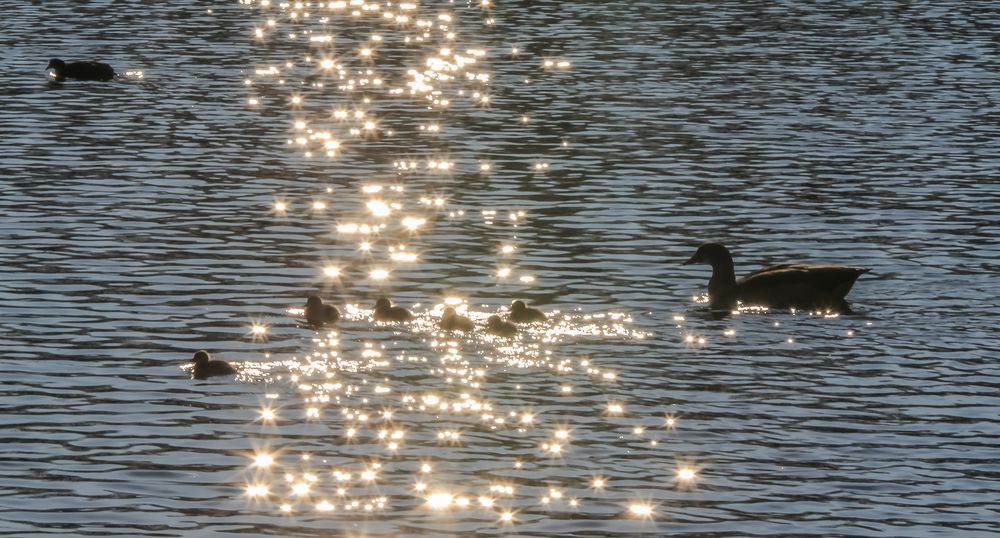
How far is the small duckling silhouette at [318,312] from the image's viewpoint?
2809 centimetres

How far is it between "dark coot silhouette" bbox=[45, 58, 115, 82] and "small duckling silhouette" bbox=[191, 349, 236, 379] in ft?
106

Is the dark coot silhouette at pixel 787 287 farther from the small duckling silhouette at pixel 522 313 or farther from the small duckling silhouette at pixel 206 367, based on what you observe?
the small duckling silhouette at pixel 206 367

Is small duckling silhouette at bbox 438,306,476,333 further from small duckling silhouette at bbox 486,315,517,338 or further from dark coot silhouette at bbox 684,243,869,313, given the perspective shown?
dark coot silhouette at bbox 684,243,869,313

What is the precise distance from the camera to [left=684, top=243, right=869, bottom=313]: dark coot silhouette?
2923cm

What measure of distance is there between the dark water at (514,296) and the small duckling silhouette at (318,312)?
259 mm

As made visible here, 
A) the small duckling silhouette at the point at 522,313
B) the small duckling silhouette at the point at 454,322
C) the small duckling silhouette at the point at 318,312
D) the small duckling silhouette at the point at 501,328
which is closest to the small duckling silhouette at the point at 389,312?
the small duckling silhouette at the point at 318,312

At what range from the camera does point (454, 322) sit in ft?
90.5

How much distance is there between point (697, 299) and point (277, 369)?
7.91 m

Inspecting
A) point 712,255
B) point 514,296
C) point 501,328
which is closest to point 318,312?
point 501,328

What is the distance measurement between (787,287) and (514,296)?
429 cm

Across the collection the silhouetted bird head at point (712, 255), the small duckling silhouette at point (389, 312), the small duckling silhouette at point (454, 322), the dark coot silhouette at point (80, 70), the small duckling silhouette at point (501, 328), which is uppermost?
the dark coot silhouette at point (80, 70)

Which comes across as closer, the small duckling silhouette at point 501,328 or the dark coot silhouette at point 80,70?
the small duckling silhouette at point 501,328

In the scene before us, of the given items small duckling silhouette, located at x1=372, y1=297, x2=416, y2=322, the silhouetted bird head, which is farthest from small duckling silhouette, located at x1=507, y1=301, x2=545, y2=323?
the silhouetted bird head

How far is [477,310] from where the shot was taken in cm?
2920
